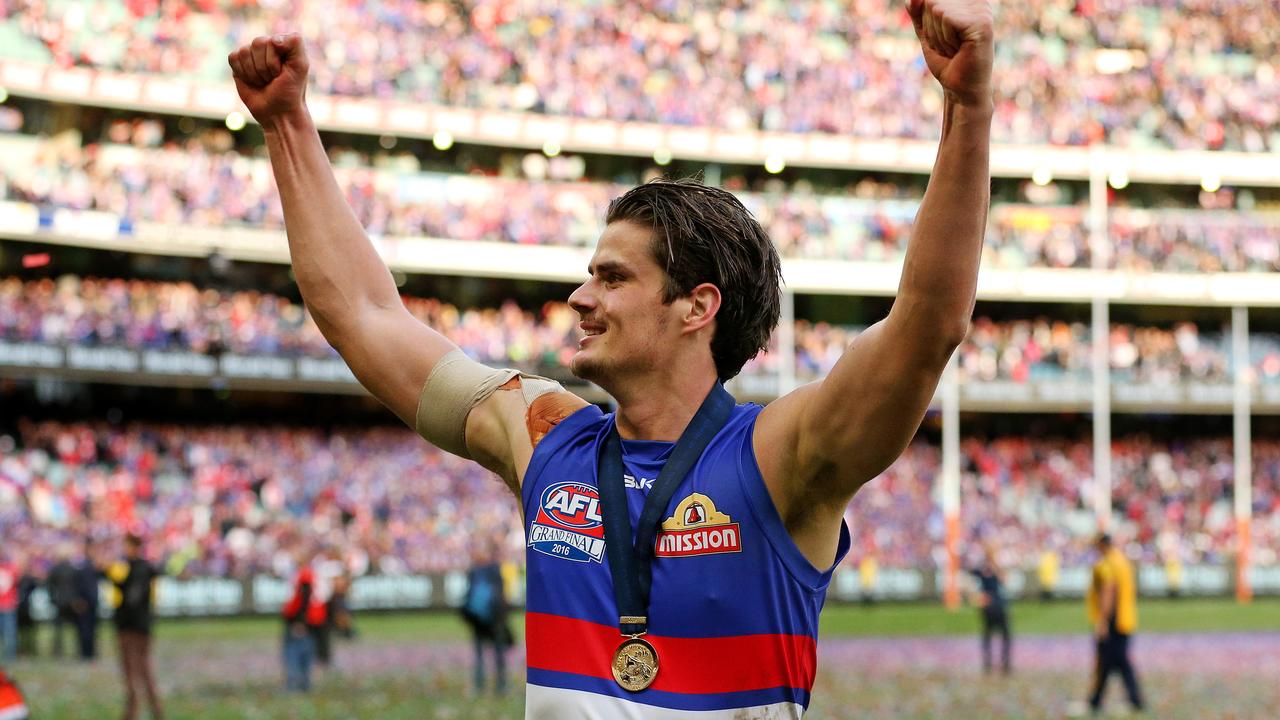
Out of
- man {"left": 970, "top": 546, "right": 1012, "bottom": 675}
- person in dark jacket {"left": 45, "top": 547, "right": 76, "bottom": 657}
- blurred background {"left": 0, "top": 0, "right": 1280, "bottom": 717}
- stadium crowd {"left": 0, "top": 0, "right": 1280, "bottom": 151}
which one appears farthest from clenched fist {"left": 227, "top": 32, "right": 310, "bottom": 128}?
stadium crowd {"left": 0, "top": 0, "right": 1280, "bottom": 151}

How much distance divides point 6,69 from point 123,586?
2577 cm

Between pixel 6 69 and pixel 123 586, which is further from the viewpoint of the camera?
pixel 6 69

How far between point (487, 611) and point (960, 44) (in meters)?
15.2

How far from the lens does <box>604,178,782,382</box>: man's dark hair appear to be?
9.57 feet

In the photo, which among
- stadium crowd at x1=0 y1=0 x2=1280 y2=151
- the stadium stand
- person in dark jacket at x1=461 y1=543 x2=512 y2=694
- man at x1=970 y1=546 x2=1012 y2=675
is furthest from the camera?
stadium crowd at x1=0 y1=0 x2=1280 y2=151

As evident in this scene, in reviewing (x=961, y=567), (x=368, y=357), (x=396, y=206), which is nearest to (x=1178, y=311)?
(x=961, y=567)

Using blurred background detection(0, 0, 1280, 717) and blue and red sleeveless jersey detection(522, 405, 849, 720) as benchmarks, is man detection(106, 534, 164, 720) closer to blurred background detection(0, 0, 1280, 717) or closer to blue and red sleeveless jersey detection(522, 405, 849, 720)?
blurred background detection(0, 0, 1280, 717)

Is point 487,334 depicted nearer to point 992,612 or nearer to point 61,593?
point 61,593

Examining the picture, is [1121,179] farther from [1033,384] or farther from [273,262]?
Result: [273,262]

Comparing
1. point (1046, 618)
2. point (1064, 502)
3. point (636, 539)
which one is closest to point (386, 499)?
point (1046, 618)

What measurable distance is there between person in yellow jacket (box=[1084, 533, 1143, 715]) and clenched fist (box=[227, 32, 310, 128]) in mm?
13192

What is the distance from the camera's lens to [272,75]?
129 inches

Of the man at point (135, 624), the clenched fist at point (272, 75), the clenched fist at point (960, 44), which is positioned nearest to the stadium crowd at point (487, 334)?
the man at point (135, 624)

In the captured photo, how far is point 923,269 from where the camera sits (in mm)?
2463
